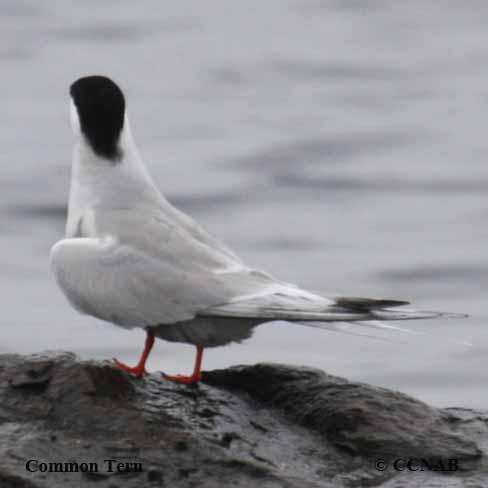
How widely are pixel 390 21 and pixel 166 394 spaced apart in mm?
21753

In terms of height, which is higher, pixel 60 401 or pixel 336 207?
pixel 336 207

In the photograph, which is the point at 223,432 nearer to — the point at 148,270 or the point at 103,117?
the point at 148,270

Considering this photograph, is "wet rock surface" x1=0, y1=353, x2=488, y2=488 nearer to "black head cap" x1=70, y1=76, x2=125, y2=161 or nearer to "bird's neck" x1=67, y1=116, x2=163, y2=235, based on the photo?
"bird's neck" x1=67, y1=116, x2=163, y2=235

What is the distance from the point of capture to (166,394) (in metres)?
6.75

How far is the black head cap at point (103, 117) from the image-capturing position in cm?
780

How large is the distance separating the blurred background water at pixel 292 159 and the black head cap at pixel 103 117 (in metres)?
1.69

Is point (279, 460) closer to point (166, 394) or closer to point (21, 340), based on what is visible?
point (166, 394)

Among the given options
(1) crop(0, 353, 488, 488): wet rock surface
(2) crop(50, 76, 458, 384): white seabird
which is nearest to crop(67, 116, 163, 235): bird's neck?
(2) crop(50, 76, 458, 384): white seabird

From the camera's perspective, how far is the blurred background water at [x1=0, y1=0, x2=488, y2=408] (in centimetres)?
1352

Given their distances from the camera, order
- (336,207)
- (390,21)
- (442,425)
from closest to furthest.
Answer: (442,425) → (336,207) → (390,21)

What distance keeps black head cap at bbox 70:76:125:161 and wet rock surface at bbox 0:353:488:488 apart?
52.7 inches

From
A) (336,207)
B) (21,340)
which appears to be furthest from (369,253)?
(21,340)

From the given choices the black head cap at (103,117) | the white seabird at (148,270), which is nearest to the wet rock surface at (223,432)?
the white seabird at (148,270)

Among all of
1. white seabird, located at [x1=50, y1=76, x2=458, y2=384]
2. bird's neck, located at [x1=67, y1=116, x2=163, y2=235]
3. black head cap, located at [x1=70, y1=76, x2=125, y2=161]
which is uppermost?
black head cap, located at [x1=70, y1=76, x2=125, y2=161]
